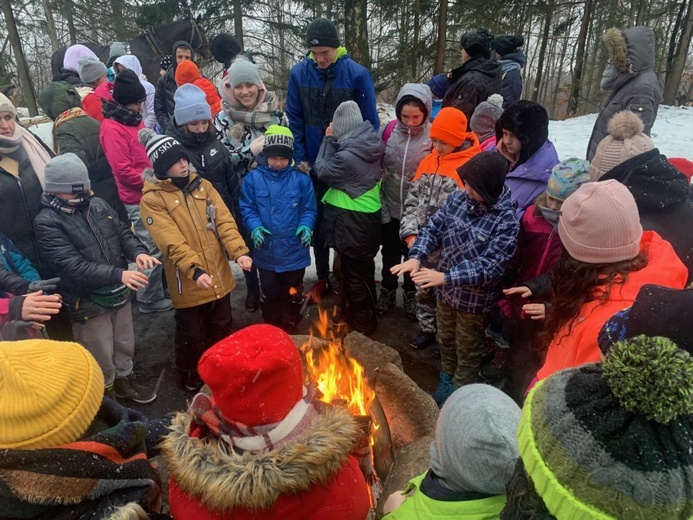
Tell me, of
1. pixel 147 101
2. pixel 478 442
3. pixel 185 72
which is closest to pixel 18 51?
pixel 147 101

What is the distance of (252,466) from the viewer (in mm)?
1457

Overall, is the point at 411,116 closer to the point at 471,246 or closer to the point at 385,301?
the point at 471,246

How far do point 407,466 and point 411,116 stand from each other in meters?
3.15

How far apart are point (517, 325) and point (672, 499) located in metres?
2.79

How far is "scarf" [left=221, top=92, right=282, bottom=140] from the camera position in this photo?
15.8 ft

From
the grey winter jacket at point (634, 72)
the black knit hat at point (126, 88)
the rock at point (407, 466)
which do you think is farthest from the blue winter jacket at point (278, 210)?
the grey winter jacket at point (634, 72)

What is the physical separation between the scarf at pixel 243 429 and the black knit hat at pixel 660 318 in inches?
42.4

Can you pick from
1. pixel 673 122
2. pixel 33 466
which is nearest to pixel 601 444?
pixel 33 466

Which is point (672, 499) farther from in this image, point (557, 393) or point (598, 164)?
point (598, 164)

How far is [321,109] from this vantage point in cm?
Result: 521

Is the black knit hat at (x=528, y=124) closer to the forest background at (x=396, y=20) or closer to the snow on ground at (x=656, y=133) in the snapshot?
the snow on ground at (x=656, y=133)

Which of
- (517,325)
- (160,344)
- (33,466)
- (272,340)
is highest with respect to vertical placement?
(272,340)

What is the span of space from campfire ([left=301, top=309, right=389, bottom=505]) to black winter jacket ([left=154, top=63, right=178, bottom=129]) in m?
4.26

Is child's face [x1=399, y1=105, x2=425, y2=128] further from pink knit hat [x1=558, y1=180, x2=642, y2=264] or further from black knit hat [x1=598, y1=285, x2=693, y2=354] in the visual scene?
black knit hat [x1=598, y1=285, x2=693, y2=354]
